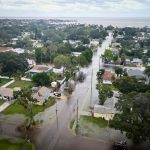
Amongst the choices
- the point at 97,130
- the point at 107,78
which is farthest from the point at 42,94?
the point at 107,78

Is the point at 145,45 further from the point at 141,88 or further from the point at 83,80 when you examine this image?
the point at 141,88

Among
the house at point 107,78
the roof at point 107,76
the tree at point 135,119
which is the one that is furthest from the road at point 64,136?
the roof at point 107,76

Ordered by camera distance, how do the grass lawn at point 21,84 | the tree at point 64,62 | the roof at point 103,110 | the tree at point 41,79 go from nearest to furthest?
the roof at point 103,110 < the tree at point 41,79 < the grass lawn at point 21,84 < the tree at point 64,62

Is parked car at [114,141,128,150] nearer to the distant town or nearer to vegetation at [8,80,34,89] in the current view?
the distant town

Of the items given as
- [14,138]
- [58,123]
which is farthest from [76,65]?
[14,138]

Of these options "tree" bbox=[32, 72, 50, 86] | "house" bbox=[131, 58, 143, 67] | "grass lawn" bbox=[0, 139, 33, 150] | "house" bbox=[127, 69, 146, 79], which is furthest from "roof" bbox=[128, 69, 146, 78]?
"grass lawn" bbox=[0, 139, 33, 150]

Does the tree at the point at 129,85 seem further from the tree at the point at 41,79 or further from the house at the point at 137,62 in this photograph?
the house at the point at 137,62

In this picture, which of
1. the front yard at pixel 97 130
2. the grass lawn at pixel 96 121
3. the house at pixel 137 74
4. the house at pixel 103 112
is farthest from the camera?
the house at pixel 137 74
